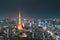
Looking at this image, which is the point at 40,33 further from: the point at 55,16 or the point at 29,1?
the point at 29,1

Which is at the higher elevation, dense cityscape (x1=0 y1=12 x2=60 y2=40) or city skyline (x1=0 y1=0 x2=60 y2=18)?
city skyline (x1=0 y1=0 x2=60 y2=18)

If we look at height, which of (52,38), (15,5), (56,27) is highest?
(15,5)

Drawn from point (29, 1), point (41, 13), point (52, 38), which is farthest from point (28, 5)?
point (52, 38)

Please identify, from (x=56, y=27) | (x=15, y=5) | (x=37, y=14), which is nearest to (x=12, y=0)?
(x=15, y=5)

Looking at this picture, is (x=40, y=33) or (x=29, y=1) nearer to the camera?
(x=40, y=33)

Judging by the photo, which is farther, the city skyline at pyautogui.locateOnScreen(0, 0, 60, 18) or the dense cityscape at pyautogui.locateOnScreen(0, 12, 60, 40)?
the city skyline at pyautogui.locateOnScreen(0, 0, 60, 18)

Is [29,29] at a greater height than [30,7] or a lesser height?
lesser

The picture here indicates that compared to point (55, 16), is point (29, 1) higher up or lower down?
higher up

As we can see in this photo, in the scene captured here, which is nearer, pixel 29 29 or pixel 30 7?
pixel 29 29
